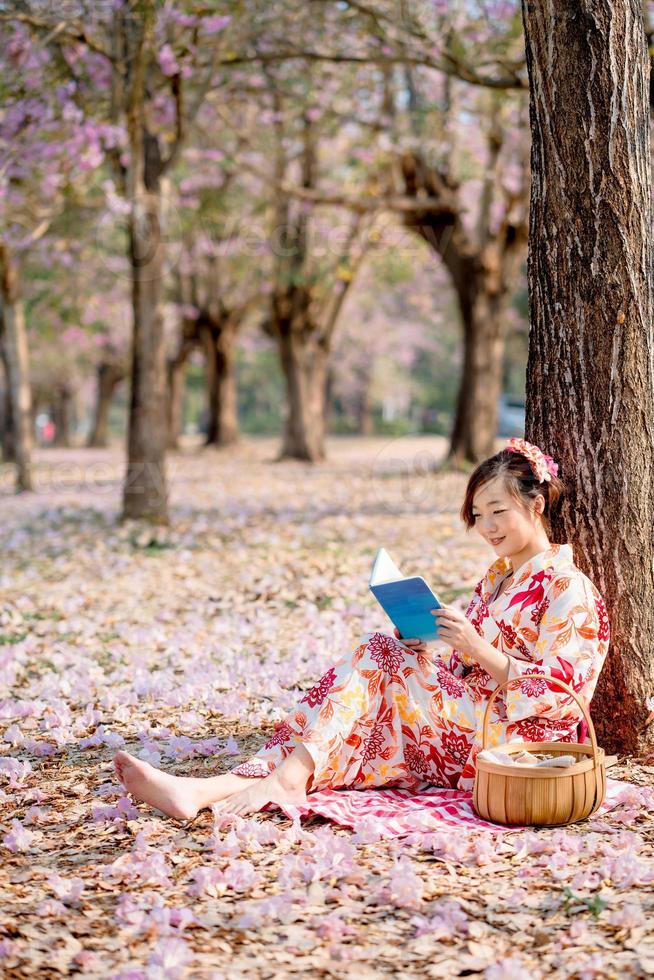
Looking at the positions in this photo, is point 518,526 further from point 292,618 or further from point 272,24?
point 272,24

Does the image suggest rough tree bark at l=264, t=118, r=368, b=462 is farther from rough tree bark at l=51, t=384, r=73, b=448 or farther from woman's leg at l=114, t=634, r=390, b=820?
rough tree bark at l=51, t=384, r=73, b=448

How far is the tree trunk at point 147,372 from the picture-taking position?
11250mm

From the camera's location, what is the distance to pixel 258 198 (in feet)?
69.2

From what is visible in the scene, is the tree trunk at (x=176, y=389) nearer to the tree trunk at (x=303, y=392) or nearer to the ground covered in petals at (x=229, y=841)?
the tree trunk at (x=303, y=392)

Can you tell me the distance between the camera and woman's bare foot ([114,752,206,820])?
3.61 m

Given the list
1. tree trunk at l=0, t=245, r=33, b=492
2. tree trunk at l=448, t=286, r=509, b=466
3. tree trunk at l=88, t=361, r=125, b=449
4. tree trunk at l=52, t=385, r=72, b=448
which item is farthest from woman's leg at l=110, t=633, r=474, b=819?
tree trunk at l=52, t=385, r=72, b=448

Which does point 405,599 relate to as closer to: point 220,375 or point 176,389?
point 220,375

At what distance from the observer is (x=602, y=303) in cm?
412

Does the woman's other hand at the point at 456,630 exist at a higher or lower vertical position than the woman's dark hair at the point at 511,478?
lower

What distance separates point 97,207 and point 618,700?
1297cm

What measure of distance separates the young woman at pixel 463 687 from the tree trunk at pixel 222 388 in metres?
22.6

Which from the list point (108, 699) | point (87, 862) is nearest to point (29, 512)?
point (108, 699)

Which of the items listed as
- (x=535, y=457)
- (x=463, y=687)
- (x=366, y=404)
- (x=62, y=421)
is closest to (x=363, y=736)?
(x=463, y=687)

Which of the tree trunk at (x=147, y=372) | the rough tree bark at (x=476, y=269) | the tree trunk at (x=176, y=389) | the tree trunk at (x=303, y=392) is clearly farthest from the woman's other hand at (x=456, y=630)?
the tree trunk at (x=176, y=389)
